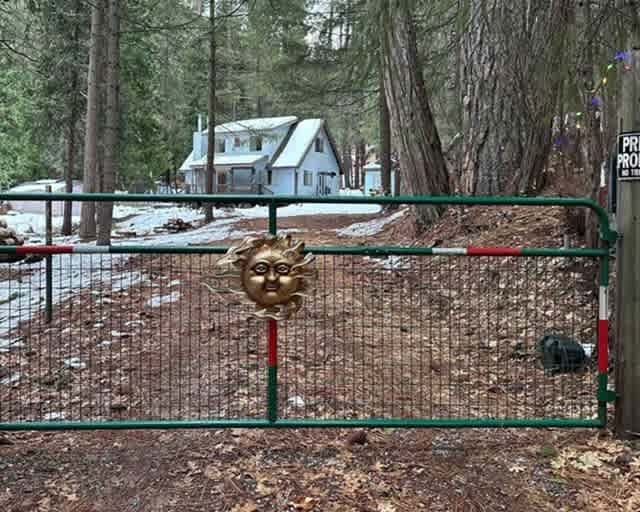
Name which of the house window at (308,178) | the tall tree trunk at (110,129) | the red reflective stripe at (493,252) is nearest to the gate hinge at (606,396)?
the red reflective stripe at (493,252)

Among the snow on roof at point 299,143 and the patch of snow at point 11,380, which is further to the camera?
the snow on roof at point 299,143

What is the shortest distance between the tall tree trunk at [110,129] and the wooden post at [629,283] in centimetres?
1114

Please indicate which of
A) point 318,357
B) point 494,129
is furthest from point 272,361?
point 494,129

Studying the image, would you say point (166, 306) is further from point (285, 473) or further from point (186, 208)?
point (186, 208)

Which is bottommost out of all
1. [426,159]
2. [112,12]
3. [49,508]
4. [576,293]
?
[49,508]

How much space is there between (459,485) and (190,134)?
150 ft

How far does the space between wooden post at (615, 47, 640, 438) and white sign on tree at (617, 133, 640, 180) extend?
0.05 metres

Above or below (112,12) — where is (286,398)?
below

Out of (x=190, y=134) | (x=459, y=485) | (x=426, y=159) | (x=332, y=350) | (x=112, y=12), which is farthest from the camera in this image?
(x=190, y=134)

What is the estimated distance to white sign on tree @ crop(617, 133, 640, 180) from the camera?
3.37m

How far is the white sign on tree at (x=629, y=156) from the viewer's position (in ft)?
11.0

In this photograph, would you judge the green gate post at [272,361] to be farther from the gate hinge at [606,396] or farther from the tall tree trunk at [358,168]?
the tall tree trunk at [358,168]

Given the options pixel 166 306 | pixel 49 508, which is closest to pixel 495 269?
pixel 166 306

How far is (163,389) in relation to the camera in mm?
4395
